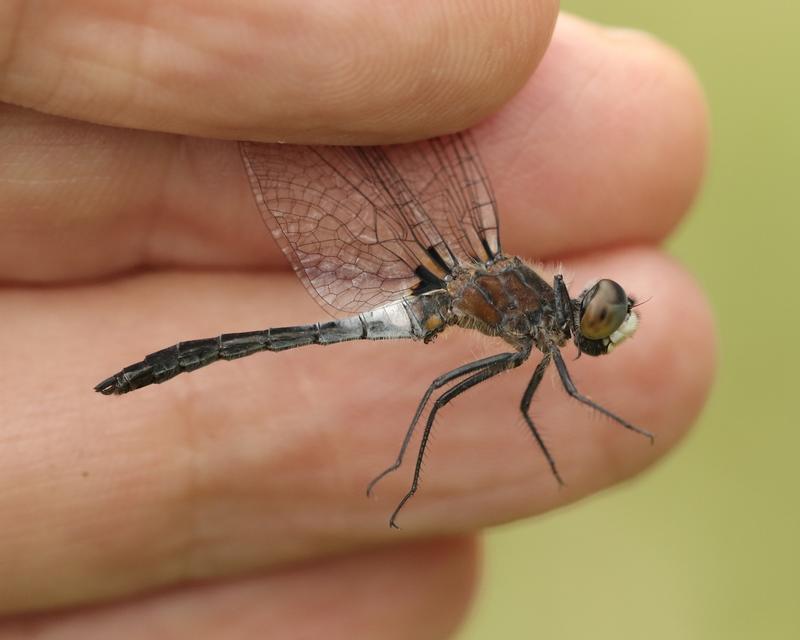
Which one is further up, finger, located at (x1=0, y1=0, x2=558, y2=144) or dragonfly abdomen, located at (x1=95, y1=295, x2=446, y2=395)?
finger, located at (x1=0, y1=0, x2=558, y2=144)

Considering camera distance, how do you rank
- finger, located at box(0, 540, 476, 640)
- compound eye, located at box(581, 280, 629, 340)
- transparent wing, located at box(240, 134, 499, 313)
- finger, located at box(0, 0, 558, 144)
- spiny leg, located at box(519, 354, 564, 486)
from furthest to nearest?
finger, located at box(0, 540, 476, 640) → transparent wing, located at box(240, 134, 499, 313) → spiny leg, located at box(519, 354, 564, 486) → compound eye, located at box(581, 280, 629, 340) → finger, located at box(0, 0, 558, 144)

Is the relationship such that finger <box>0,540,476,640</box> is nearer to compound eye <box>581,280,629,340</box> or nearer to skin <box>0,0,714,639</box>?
skin <box>0,0,714,639</box>

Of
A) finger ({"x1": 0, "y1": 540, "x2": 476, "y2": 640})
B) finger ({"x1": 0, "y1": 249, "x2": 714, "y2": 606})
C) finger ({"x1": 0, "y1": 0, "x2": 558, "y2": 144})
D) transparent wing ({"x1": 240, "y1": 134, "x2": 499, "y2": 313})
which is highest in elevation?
finger ({"x1": 0, "y1": 0, "x2": 558, "y2": 144})

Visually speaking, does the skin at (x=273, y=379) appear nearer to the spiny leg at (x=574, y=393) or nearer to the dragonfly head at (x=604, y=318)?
the spiny leg at (x=574, y=393)

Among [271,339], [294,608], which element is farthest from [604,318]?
[294,608]

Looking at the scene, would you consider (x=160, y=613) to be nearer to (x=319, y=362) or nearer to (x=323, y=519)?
(x=323, y=519)

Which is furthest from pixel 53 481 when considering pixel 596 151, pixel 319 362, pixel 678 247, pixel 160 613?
pixel 678 247

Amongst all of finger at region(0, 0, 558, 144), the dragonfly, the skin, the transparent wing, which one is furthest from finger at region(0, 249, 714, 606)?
finger at region(0, 0, 558, 144)
